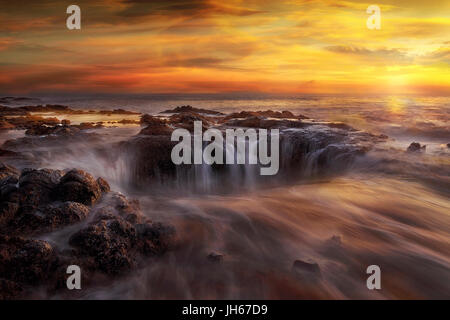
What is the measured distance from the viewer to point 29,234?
A: 4.12 meters

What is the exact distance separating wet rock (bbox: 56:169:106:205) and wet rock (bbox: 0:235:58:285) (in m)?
1.16

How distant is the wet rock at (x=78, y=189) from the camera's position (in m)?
4.85

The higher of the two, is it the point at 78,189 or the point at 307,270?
the point at 78,189

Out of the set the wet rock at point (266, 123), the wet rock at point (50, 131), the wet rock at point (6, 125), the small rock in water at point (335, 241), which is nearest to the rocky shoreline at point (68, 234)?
the small rock in water at point (335, 241)

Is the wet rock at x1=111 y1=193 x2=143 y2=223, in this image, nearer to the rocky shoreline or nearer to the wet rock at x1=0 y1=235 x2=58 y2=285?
the rocky shoreline

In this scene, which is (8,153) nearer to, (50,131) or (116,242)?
(50,131)

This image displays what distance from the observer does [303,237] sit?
5.01 m

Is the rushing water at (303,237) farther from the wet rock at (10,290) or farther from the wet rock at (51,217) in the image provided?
the wet rock at (51,217)

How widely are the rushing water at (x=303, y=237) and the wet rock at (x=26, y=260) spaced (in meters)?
0.62

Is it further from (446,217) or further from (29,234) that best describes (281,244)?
(446,217)

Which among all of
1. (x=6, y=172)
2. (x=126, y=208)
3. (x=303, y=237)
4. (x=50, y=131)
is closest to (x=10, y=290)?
(x=126, y=208)

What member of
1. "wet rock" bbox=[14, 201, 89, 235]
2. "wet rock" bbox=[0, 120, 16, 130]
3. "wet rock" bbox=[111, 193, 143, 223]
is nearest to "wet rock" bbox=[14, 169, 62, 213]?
"wet rock" bbox=[14, 201, 89, 235]

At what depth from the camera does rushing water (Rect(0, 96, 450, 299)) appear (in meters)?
3.76

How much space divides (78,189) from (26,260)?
1563mm
